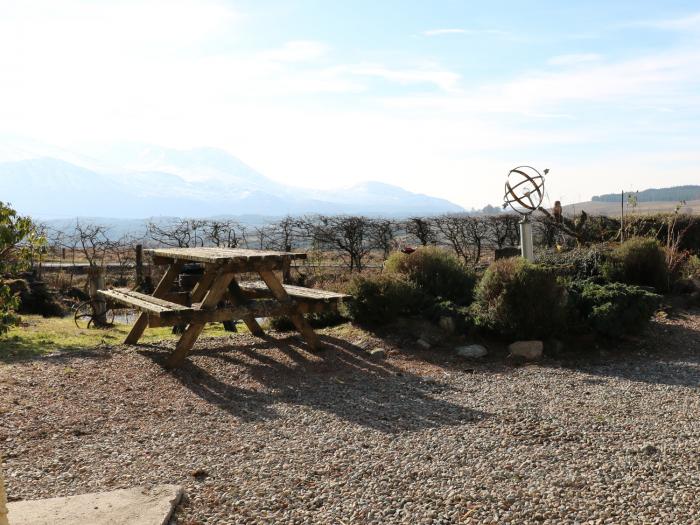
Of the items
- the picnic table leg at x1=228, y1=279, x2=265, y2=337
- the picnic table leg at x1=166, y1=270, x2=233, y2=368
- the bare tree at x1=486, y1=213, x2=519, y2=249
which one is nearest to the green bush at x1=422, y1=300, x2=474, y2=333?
the picnic table leg at x1=228, y1=279, x2=265, y2=337

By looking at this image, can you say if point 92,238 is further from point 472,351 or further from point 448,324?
point 472,351

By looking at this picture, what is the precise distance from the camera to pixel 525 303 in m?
8.27

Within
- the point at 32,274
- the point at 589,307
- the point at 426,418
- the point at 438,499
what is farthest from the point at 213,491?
the point at 32,274

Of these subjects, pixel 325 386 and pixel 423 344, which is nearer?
pixel 325 386

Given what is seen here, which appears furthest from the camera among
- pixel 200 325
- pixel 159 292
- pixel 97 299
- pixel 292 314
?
pixel 97 299

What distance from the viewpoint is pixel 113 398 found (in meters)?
6.36

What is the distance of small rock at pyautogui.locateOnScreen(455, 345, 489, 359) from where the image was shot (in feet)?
26.9

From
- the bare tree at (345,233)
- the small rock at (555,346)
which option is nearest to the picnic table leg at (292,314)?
the small rock at (555,346)

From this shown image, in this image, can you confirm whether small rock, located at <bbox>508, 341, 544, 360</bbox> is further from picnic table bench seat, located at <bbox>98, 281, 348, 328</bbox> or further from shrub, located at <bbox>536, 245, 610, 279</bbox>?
picnic table bench seat, located at <bbox>98, 281, 348, 328</bbox>

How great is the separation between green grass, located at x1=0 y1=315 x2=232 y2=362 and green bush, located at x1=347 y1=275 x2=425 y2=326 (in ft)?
8.42

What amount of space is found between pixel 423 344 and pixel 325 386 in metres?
2.10

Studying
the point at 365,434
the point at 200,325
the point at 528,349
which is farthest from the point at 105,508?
the point at 528,349

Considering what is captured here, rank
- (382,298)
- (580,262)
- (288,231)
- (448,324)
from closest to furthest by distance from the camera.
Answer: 1. (448,324)
2. (382,298)
3. (580,262)
4. (288,231)

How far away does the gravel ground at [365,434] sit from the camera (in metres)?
3.89
